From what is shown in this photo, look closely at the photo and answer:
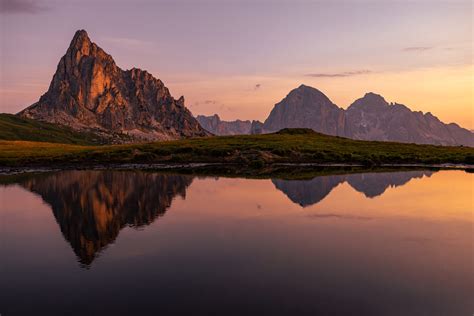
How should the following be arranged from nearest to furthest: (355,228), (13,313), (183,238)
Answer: (13,313) → (183,238) → (355,228)

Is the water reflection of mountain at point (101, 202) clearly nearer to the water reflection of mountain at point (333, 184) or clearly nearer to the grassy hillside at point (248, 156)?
the water reflection of mountain at point (333, 184)

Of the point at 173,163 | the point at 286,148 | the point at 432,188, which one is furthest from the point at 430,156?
the point at 173,163

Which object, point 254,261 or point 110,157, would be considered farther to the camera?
point 110,157

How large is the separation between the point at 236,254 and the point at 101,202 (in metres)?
24.6

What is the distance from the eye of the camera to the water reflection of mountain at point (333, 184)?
49.5m

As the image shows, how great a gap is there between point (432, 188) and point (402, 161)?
4951 centimetres

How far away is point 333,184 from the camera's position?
200 ft

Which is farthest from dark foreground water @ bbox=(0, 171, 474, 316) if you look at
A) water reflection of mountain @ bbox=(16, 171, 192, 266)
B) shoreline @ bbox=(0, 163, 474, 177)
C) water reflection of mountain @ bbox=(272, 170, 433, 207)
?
shoreline @ bbox=(0, 163, 474, 177)

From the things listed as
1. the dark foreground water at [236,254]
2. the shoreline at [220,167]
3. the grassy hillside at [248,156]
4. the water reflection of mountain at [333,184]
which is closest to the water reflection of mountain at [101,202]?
the dark foreground water at [236,254]

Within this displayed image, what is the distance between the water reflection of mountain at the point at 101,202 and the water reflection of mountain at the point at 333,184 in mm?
15244

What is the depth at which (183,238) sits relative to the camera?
29.2 meters

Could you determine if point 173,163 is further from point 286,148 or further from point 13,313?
point 13,313

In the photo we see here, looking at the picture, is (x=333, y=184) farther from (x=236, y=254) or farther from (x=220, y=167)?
(x=236, y=254)

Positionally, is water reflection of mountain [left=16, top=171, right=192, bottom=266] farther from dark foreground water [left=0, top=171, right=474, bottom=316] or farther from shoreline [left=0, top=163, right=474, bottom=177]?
shoreline [left=0, top=163, right=474, bottom=177]
